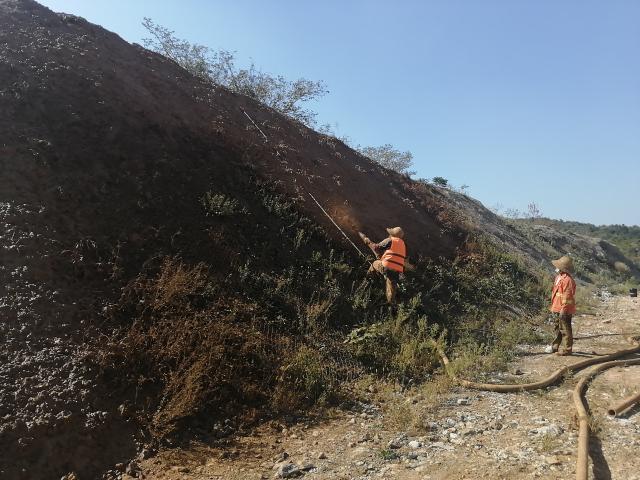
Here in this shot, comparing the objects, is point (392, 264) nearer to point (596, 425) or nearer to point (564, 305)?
point (564, 305)

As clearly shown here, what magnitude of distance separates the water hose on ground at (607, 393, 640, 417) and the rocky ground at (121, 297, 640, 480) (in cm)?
7

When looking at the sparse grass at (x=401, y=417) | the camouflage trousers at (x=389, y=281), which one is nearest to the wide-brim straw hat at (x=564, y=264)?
the camouflage trousers at (x=389, y=281)

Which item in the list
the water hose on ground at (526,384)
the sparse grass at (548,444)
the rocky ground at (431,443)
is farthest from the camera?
the water hose on ground at (526,384)

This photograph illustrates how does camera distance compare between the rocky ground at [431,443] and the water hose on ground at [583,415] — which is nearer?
the water hose on ground at [583,415]

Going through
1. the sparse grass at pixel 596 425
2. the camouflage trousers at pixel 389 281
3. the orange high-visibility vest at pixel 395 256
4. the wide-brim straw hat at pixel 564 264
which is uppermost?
the wide-brim straw hat at pixel 564 264

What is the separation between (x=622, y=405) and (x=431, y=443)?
2098 mm

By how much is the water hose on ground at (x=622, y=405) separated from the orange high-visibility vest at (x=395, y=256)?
3.57 metres

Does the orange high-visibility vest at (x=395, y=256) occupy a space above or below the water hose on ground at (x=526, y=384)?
above

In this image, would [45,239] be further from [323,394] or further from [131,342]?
[323,394]

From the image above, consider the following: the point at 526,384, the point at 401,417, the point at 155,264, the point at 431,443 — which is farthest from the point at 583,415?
the point at 155,264

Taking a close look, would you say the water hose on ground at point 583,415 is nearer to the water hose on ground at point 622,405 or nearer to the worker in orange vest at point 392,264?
the water hose on ground at point 622,405

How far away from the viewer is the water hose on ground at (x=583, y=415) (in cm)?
383

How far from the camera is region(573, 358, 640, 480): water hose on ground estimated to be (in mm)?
3830

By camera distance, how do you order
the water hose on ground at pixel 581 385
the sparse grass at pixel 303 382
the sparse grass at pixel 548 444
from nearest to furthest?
the water hose on ground at pixel 581 385, the sparse grass at pixel 548 444, the sparse grass at pixel 303 382
